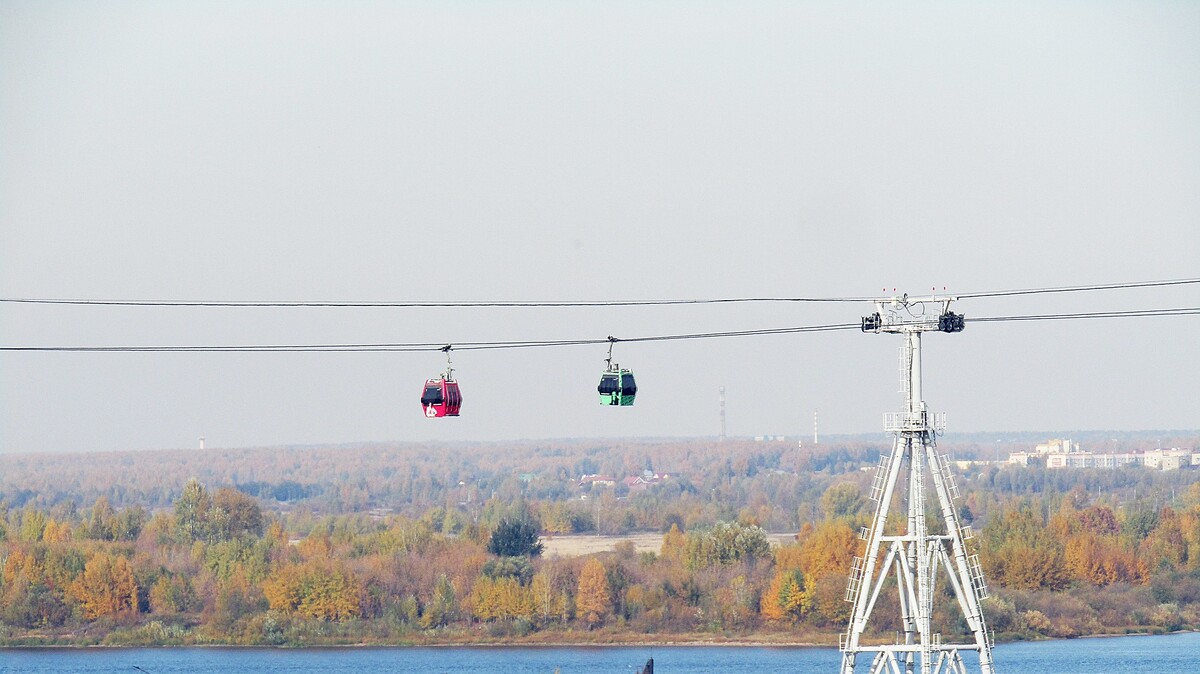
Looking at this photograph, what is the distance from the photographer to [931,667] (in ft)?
118

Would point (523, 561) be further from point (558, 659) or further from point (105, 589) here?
point (105, 589)

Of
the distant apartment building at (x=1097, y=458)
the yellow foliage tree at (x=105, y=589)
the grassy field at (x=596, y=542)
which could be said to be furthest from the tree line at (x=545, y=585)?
the distant apartment building at (x=1097, y=458)

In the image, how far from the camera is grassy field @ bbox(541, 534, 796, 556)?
113 m

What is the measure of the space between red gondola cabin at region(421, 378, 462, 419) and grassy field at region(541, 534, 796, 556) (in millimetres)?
80333

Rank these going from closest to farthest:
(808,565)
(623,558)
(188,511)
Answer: (808,565) < (623,558) < (188,511)

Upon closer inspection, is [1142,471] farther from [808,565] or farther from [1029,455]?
[808,565]

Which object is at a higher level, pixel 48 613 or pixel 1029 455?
pixel 1029 455

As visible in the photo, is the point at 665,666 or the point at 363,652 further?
the point at 363,652

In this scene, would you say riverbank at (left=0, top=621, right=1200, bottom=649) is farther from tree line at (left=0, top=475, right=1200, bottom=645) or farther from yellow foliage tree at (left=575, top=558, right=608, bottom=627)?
yellow foliage tree at (left=575, top=558, right=608, bottom=627)

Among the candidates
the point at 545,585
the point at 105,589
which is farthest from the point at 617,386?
the point at 105,589

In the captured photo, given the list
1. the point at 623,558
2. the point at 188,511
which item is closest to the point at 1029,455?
the point at 623,558

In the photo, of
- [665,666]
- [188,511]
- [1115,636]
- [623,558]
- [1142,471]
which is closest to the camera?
[665,666]

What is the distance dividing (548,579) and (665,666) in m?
18.7

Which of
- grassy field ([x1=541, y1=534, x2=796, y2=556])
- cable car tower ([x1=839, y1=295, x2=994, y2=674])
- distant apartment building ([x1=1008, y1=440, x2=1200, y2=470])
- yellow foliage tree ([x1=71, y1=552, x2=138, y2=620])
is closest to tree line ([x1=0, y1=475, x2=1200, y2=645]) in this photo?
yellow foliage tree ([x1=71, y1=552, x2=138, y2=620])
